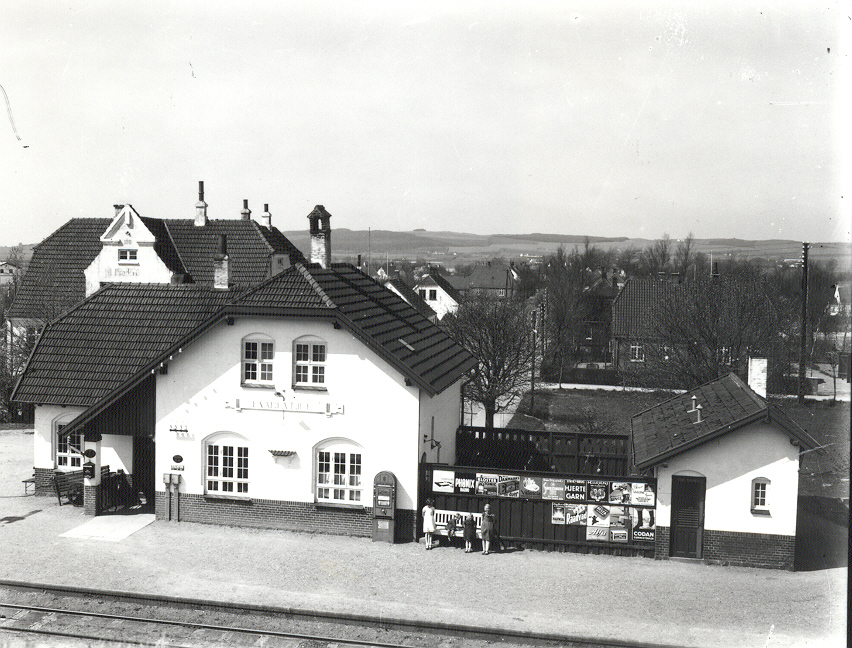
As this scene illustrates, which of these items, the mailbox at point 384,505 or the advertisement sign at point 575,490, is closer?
the advertisement sign at point 575,490

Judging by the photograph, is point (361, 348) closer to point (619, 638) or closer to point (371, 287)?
point (371, 287)

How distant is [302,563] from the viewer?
18.3 m

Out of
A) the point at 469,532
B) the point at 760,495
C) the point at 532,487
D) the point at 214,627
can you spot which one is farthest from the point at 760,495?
the point at 214,627

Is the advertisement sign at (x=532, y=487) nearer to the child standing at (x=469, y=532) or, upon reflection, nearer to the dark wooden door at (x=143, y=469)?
the child standing at (x=469, y=532)

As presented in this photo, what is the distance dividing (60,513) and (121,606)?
740cm

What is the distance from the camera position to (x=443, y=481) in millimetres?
20250

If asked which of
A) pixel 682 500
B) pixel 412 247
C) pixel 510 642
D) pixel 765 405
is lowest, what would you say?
pixel 510 642

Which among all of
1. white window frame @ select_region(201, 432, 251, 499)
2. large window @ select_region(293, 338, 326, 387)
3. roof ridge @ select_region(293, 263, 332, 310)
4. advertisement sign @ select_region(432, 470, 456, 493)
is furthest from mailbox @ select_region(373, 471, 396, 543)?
roof ridge @ select_region(293, 263, 332, 310)

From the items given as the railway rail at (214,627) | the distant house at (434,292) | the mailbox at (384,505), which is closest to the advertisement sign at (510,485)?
the mailbox at (384,505)

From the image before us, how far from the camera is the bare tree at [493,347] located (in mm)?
37688

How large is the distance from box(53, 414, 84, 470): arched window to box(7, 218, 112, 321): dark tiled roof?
17.2m

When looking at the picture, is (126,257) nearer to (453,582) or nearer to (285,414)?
(285,414)

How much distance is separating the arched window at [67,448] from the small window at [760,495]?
18.4 meters

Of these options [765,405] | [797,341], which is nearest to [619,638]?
[765,405]
